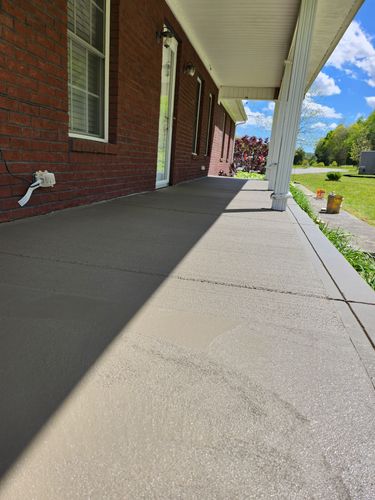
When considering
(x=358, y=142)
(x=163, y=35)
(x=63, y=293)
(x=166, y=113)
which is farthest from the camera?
(x=358, y=142)

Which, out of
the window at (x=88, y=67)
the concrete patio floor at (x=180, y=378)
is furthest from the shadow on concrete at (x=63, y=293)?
the window at (x=88, y=67)

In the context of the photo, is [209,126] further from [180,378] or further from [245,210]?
[180,378]

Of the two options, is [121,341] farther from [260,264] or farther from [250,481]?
[260,264]

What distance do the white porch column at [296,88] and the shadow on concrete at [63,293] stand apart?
5.73 ft

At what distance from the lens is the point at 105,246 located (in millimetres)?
2193

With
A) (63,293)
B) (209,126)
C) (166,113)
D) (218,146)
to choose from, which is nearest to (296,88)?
(166,113)

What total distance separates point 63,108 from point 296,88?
106 inches

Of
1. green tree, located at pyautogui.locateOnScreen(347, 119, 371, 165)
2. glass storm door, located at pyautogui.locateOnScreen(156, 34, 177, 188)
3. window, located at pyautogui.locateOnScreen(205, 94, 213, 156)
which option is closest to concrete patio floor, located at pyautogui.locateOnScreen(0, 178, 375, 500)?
glass storm door, located at pyautogui.locateOnScreen(156, 34, 177, 188)

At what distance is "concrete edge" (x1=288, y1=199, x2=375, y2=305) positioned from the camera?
165 cm

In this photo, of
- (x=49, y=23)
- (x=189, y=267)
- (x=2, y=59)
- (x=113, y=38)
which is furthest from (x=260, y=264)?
(x=113, y=38)

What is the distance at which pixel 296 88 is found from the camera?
398cm

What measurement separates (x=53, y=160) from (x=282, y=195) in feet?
9.19

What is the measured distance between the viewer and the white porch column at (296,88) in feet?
12.6

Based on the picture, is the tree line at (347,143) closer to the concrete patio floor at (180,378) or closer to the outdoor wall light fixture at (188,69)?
the outdoor wall light fixture at (188,69)
